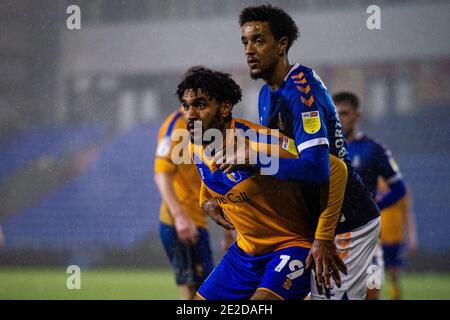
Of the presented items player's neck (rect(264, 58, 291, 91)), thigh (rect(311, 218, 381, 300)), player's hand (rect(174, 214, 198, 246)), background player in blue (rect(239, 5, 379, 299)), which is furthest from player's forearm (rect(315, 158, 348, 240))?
player's hand (rect(174, 214, 198, 246))

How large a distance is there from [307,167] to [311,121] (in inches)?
8.6

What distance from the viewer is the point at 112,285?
24.7ft

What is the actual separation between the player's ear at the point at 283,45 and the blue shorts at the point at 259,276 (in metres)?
0.93

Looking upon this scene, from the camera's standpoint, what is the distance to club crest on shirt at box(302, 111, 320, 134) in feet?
9.70

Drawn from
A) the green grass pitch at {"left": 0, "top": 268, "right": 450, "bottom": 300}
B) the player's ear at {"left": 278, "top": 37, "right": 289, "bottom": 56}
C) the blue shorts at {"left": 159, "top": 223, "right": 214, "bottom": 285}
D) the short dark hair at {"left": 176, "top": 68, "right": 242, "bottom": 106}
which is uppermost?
the player's ear at {"left": 278, "top": 37, "right": 289, "bottom": 56}

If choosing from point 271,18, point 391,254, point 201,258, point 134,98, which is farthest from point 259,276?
point 134,98

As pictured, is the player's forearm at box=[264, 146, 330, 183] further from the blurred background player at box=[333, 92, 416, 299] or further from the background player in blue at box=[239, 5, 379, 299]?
the blurred background player at box=[333, 92, 416, 299]

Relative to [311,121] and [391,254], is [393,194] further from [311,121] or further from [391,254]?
[311,121]

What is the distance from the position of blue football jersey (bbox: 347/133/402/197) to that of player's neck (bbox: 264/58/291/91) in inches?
70.3

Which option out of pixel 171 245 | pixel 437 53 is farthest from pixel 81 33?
pixel 437 53

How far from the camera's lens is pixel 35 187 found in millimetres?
9914

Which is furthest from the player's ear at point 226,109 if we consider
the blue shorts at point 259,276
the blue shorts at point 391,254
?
the blue shorts at point 391,254

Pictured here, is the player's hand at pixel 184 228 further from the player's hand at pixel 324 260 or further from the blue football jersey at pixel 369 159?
the player's hand at pixel 324 260

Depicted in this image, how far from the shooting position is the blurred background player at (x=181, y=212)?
4516 millimetres
